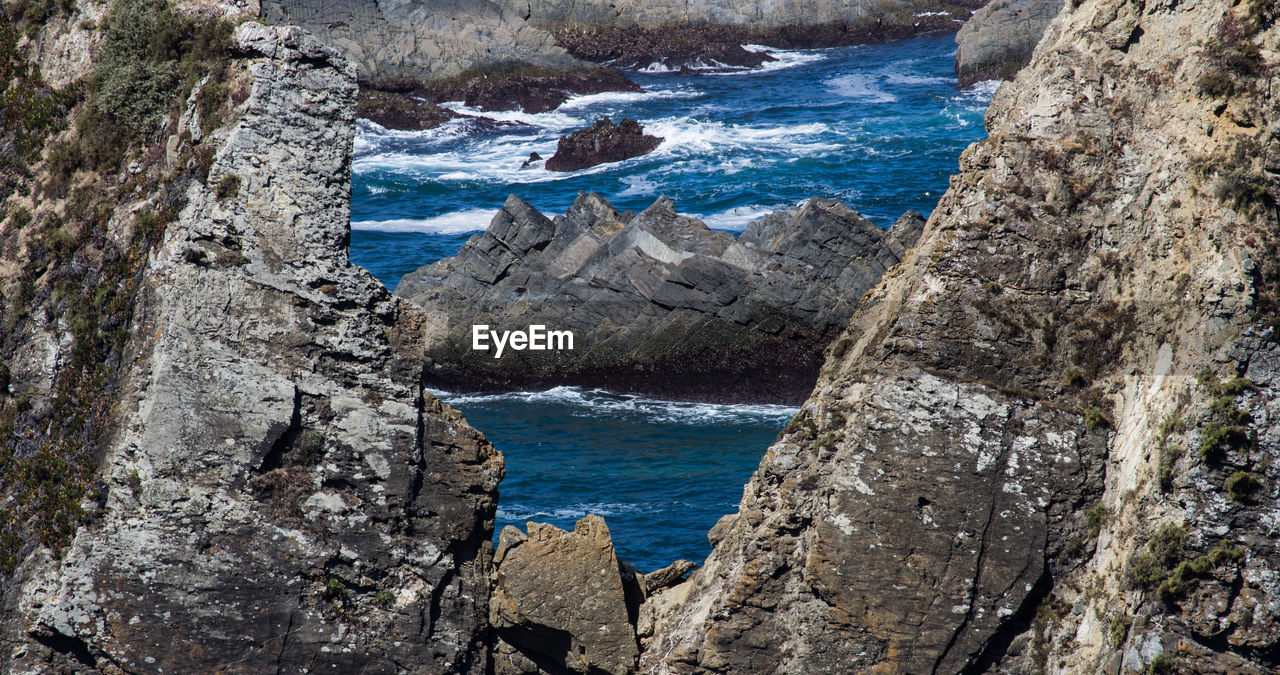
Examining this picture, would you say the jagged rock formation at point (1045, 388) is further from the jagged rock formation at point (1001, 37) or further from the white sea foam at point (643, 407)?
the jagged rock formation at point (1001, 37)

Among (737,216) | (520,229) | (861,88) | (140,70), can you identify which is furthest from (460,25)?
(140,70)

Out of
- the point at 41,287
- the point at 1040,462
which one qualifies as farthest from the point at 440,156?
the point at 1040,462

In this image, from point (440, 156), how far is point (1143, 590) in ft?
205

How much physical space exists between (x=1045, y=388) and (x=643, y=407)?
1039 inches

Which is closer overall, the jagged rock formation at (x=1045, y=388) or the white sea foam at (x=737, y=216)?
the jagged rock formation at (x=1045, y=388)

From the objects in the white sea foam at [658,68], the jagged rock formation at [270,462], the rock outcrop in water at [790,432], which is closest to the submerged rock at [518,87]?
the white sea foam at [658,68]

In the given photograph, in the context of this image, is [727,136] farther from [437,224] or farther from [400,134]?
[437,224]

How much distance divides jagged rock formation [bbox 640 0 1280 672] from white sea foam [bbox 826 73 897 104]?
7060 centimetres

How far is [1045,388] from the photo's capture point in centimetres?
995

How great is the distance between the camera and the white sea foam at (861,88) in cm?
7888

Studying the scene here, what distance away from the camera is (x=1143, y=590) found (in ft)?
29.8

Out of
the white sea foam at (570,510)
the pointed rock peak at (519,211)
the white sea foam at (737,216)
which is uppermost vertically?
the pointed rock peak at (519,211)

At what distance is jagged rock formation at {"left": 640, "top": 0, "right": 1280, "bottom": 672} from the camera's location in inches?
367

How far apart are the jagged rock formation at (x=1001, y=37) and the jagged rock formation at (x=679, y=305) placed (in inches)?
1774
